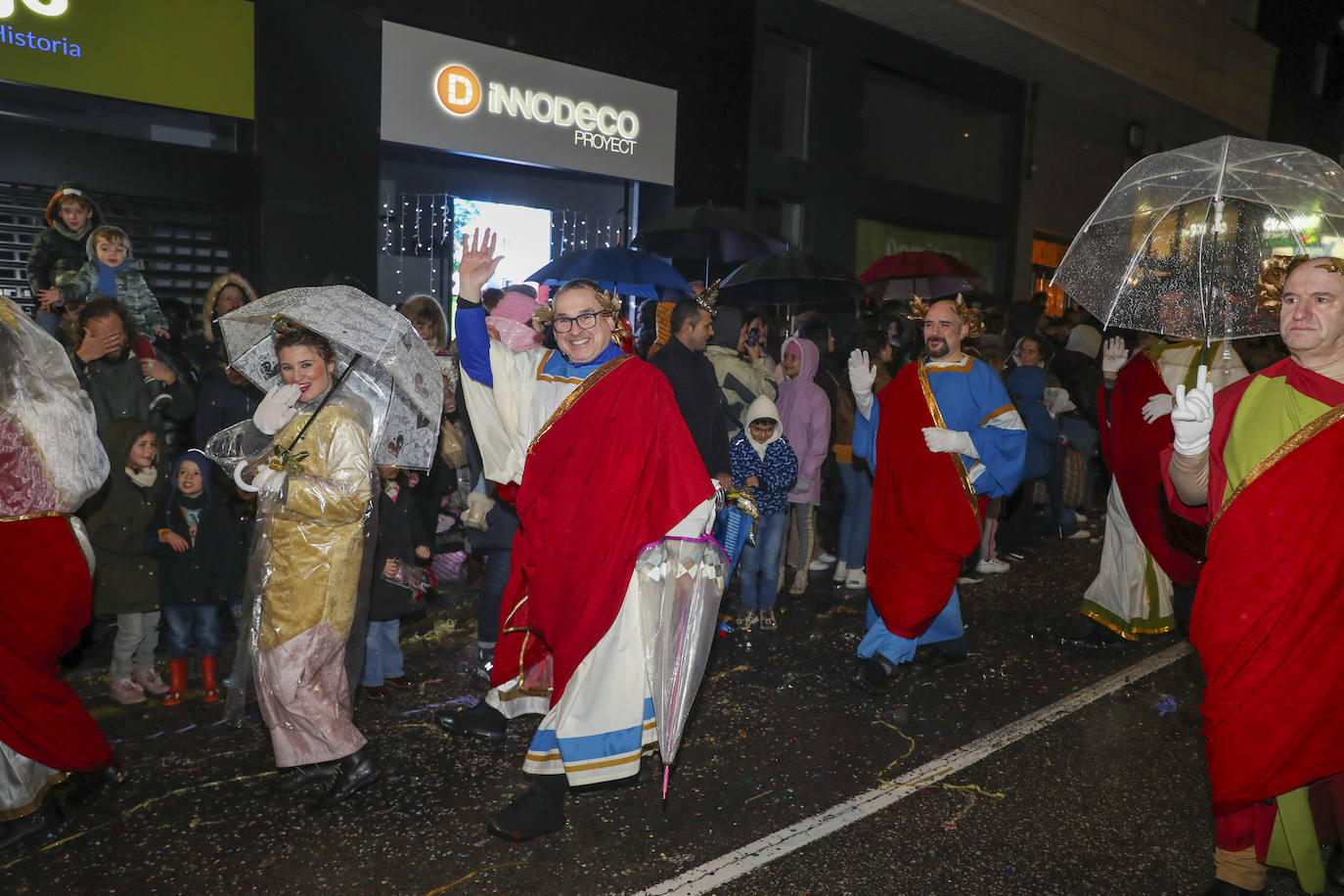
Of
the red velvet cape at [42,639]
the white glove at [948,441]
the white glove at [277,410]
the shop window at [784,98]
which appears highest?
the shop window at [784,98]

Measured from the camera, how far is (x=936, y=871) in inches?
138

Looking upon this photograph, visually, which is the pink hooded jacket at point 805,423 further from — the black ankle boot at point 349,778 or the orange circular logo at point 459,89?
the orange circular logo at point 459,89

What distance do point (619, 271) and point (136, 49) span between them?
156 inches

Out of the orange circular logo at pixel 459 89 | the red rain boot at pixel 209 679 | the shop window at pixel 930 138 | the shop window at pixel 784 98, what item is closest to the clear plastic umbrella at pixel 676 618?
the red rain boot at pixel 209 679

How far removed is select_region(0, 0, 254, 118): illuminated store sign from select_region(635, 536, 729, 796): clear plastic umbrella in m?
6.20

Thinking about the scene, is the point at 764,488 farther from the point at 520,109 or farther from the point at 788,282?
the point at 520,109

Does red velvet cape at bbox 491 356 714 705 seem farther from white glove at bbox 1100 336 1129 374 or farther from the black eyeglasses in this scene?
white glove at bbox 1100 336 1129 374

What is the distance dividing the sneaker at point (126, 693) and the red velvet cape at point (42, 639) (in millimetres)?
1188

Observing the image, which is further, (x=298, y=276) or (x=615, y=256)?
(x=298, y=276)

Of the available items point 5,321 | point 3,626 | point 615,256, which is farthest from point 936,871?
point 615,256

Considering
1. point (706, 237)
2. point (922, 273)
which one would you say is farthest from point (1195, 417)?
point (706, 237)

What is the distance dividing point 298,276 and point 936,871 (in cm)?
731

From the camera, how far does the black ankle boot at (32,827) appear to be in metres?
3.50

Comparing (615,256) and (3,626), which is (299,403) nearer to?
(3,626)
